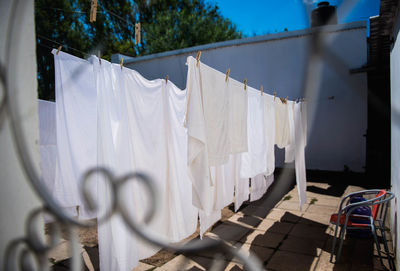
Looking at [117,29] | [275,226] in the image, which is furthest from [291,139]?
[117,29]

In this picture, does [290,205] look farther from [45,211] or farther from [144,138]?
[45,211]

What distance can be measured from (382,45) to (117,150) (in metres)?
4.31

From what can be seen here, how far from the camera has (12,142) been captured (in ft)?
2.69

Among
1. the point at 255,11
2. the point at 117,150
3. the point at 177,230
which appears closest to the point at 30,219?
the point at 117,150

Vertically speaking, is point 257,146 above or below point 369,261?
above

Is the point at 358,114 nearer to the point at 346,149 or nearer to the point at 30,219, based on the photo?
the point at 346,149

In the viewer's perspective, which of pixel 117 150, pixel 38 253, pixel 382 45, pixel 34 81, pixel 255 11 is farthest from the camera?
pixel 382 45

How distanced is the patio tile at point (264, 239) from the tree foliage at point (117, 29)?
9.73m

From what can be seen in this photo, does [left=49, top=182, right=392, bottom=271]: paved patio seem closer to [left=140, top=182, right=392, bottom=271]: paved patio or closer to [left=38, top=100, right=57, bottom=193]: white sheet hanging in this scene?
[left=140, top=182, right=392, bottom=271]: paved patio

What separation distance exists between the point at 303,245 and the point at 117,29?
1436cm

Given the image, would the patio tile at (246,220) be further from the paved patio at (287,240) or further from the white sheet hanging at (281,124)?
the white sheet hanging at (281,124)

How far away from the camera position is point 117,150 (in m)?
2.27

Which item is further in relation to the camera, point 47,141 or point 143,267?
point 47,141

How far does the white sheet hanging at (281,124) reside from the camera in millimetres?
4113
